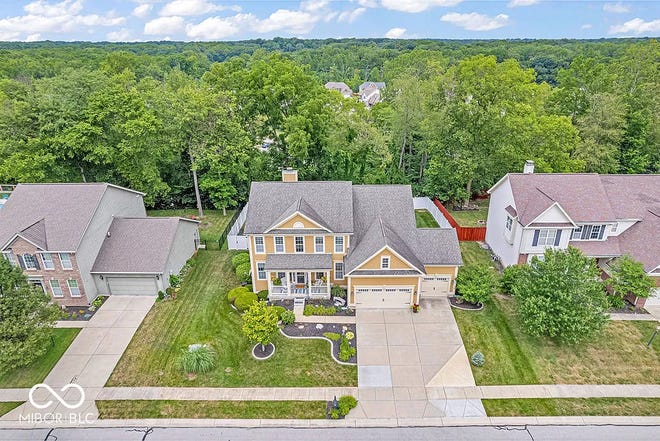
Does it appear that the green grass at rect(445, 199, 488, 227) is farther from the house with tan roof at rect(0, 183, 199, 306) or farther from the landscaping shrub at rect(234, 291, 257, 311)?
the house with tan roof at rect(0, 183, 199, 306)

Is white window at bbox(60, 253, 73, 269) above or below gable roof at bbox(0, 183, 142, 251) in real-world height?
below

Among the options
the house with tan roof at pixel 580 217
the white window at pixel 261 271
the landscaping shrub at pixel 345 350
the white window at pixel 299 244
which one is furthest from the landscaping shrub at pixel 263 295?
the house with tan roof at pixel 580 217

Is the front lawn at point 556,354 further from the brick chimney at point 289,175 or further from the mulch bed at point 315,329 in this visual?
the brick chimney at point 289,175

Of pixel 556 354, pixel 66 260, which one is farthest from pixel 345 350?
pixel 66 260

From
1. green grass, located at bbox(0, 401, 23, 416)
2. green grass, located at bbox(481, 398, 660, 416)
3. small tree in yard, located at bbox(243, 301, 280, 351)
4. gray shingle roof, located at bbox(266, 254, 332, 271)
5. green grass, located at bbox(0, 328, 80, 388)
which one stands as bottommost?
green grass, located at bbox(481, 398, 660, 416)

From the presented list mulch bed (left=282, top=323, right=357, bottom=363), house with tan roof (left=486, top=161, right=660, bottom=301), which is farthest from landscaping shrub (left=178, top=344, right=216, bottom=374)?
house with tan roof (left=486, top=161, right=660, bottom=301)

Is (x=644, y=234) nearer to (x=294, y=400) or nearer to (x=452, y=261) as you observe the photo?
(x=452, y=261)

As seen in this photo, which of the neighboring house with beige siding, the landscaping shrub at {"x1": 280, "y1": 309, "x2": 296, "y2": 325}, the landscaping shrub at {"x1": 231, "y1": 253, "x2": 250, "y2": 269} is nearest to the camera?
the landscaping shrub at {"x1": 280, "y1": 309, "x2": 296, "y2": 325}

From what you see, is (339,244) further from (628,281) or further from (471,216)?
(471,216)
